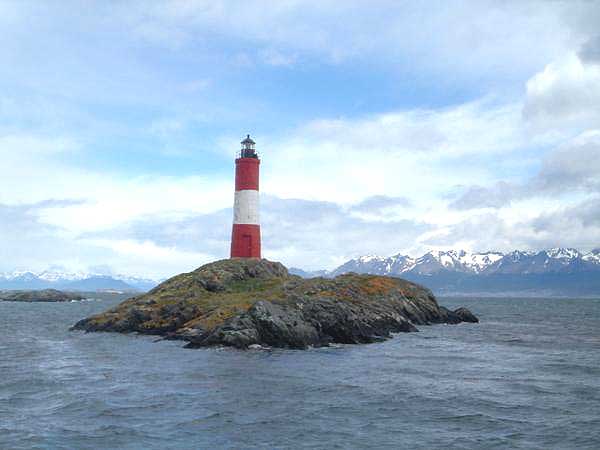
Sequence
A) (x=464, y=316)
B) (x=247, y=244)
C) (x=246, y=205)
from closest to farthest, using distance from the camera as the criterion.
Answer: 1. (x=246, y=205)
2. (x=247, y=244)
3. (x=464, y=316)

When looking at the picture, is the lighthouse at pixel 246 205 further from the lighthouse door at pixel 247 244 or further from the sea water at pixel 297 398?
the sea water at pixel 297 398

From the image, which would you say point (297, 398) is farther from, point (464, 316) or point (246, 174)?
point (464, 316)

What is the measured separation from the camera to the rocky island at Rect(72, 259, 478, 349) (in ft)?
148

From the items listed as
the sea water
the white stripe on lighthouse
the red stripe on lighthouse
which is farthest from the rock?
the sea water

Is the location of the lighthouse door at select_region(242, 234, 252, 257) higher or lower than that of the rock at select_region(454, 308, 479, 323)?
higher

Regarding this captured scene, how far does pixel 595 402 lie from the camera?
27594 mm

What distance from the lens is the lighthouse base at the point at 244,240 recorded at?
229ft

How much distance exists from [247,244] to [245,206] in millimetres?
4664

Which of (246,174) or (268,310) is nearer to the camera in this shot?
(268,310)

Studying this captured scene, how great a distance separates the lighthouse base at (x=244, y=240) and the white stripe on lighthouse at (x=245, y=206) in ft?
2.82

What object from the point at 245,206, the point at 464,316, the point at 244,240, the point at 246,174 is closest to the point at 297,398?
the point at 245,206

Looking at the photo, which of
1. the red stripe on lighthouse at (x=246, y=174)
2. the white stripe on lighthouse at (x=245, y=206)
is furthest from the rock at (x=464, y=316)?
the red stripe on lighthouse at (x=246, y=174)

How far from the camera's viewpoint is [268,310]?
4531 centimetres

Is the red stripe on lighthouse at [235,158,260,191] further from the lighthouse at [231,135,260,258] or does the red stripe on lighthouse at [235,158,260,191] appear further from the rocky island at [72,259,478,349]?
the rocky island at [72,259,478,349]
